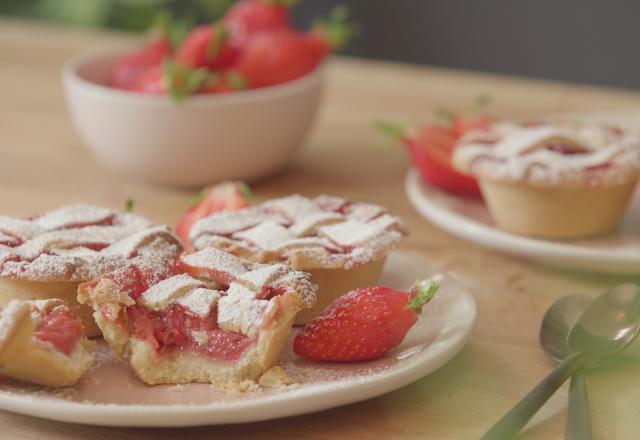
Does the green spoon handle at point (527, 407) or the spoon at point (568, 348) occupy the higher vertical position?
the green spoon handle at point (527, 407)

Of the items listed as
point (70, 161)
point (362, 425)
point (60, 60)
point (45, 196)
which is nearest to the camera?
point (362, 425)

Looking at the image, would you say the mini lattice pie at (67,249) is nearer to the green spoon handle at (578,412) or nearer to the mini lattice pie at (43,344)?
the mini lattice pie at (43,344)

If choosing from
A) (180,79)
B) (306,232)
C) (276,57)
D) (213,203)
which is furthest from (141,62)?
(306,232)

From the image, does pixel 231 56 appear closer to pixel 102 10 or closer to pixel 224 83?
pixel 224 83

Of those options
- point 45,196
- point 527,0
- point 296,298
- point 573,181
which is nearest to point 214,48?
point 45,196

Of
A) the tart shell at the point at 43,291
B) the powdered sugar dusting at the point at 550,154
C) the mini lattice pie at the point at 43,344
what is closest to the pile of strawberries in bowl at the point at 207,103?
the powdered sugar dusting at the point at 550,154

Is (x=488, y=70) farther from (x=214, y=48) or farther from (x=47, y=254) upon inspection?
(x=47, y=254)
